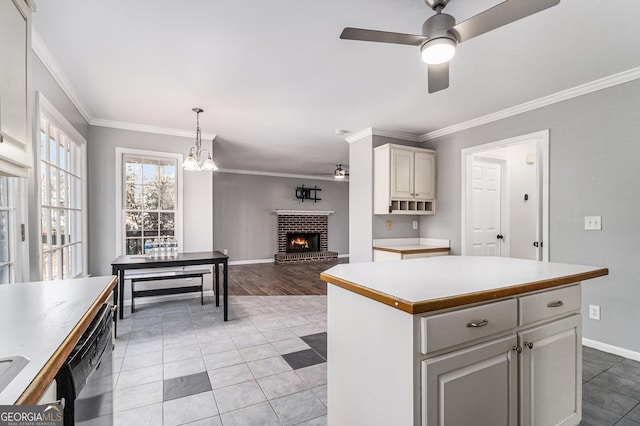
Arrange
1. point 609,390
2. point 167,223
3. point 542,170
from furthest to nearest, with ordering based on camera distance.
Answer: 1. point 167,223
2. point 542,170
3. point 609,390

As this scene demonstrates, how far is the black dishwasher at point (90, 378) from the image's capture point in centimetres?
85

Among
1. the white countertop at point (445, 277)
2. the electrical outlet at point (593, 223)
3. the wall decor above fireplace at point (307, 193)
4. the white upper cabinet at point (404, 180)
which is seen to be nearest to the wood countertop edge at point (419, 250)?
the white upper cabinet at point (404, 180)

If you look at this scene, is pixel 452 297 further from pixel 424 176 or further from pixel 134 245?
pixel 134 245

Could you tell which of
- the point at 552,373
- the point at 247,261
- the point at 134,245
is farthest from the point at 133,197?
the point at 552,373

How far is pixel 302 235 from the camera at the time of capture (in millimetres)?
8984

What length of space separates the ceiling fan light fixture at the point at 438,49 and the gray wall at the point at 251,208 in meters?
6.84

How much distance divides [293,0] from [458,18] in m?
1.06

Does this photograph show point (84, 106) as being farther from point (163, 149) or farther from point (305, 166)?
point (305, 166)

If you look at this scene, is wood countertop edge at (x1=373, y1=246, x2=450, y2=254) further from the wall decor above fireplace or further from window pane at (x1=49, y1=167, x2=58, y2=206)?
the wall decor above fireplace

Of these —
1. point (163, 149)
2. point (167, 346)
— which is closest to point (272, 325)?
point (167, 346)

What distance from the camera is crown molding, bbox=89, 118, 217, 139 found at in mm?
4000

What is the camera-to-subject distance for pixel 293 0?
183cm

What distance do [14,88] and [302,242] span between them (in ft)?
25.5

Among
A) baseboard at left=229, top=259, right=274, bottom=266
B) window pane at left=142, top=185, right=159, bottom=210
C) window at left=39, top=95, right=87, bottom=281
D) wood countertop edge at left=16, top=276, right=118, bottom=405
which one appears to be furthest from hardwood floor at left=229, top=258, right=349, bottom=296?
wood countertop edge at left=16, top=276, right=118, bottom=405
